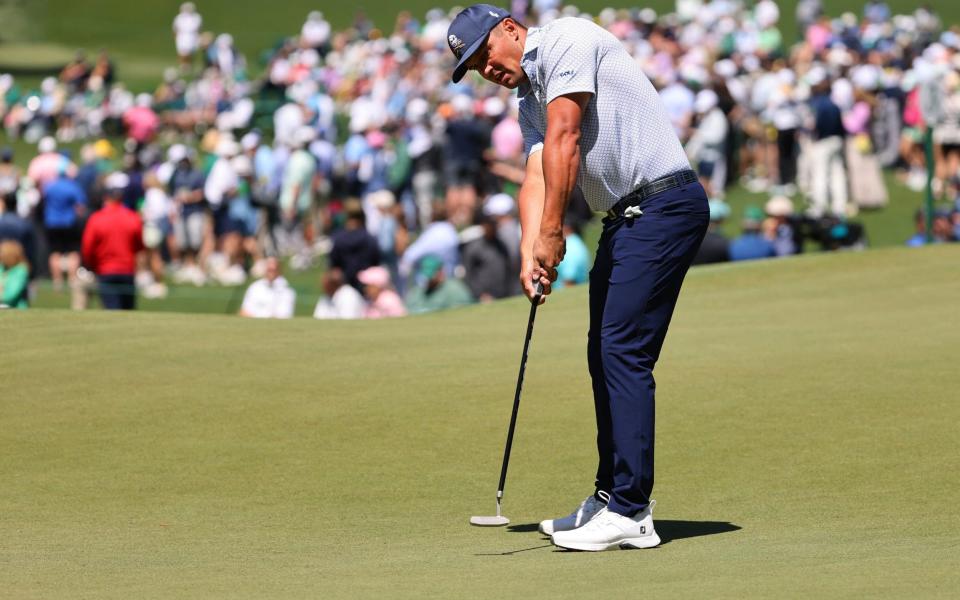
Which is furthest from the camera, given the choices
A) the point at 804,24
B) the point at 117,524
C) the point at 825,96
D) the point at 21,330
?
the point at 804,24

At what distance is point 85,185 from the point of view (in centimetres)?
2625

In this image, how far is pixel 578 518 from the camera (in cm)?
604

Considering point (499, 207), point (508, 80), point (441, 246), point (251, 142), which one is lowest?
point (441, 246)

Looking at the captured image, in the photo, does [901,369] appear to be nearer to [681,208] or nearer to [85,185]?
[681,208]

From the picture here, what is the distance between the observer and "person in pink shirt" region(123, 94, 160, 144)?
33.1 metres

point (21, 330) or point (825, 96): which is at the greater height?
point (825, 96)

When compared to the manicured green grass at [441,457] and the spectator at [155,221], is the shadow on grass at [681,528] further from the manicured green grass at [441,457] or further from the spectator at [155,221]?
the spectator at [155,221]

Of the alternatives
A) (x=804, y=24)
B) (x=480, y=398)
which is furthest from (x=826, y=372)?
(x=804, y=24)

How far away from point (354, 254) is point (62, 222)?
715 cm

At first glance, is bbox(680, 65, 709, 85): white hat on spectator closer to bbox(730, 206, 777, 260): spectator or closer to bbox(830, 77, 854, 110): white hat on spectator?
bbox(830, 77, 854, 110): white hat on spectator

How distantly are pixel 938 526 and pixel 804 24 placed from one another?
3206cm

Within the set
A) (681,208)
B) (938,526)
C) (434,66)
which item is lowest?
(938,526)

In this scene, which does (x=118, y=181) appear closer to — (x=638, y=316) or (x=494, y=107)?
(x=494, y=107)

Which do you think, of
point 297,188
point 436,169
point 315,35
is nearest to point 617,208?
point 297,188
